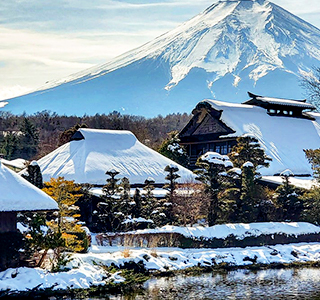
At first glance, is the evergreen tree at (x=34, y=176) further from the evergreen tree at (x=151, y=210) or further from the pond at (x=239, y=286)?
the pond at (x=239, y=286)

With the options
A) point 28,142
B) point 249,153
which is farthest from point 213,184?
point 28,142

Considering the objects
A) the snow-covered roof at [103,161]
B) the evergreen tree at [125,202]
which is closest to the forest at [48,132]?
the snow-covered roof at [103,161]

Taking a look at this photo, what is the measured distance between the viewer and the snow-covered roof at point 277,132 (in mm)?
38281

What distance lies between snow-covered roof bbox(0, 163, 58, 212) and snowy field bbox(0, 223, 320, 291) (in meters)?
1.84

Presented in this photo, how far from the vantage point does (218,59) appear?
196 meters

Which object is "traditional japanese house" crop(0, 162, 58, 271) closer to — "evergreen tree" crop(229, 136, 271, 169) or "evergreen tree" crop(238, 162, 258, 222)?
"evergreen tree" crop(238, 162, 258, 222)

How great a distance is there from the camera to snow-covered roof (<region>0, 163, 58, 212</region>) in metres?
19.0

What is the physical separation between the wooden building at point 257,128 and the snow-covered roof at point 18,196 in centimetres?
2017

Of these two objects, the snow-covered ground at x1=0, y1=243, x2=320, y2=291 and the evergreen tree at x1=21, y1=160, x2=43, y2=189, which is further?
the evergreen tree at x1=21, y1=160, x2=43, y2=189

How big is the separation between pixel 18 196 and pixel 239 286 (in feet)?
23.7

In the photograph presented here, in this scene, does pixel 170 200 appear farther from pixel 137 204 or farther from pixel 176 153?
pixel 176 153

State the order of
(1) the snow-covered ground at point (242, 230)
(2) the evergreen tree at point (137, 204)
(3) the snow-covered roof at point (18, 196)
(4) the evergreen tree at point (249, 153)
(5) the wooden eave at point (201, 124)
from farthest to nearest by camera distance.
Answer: (5) the wooden eave at point (201, 124)
(4) the evergreen tree at point (249, 153)
(2) the evergreen tree at point (137, 204)
(1) the snow-covered ground at point (242, 230)
(3) the snow-covered roof at point (18, 196)

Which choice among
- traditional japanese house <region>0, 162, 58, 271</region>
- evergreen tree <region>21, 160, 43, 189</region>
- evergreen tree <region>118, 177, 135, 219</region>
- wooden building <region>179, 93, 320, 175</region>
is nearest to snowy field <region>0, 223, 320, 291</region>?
traditional japanese house <region>0, 162, 58, 271</region>

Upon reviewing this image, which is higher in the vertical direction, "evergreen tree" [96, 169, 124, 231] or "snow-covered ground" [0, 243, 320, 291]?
"evergreen tree" [96, 169, 124, 231]
